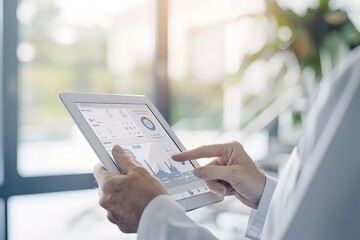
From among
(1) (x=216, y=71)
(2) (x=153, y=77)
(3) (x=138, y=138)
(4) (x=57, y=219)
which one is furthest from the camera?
(1) (x=216, y=71)

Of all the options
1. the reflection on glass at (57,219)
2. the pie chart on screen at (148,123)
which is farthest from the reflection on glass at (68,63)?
the pie chart on screen at (148,123)

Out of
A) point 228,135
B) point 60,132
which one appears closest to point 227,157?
point 60,132

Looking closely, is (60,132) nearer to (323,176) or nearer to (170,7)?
(170,7)

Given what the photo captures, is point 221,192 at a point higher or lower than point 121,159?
lower

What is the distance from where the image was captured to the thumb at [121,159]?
2.88 feet

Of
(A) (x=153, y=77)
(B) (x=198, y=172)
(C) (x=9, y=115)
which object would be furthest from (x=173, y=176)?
(A) (x=153, y=77)

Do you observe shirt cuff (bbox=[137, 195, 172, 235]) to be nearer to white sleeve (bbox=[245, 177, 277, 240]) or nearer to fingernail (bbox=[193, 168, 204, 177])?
fingernail (bbox=[193, 168, 204, 177])

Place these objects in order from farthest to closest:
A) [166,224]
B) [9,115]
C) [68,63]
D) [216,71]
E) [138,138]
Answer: [216,71] → [68,63] → [9,115] → [138,138] → [166,224]

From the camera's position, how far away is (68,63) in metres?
3.11

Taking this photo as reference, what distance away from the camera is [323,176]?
0.62m

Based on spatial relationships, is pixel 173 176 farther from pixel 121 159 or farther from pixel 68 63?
pixel 68 63

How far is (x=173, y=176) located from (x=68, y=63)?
7.52ft

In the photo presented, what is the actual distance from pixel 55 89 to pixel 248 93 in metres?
1.45

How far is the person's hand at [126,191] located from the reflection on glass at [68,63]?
211 centimetres
